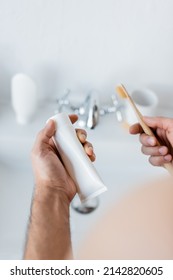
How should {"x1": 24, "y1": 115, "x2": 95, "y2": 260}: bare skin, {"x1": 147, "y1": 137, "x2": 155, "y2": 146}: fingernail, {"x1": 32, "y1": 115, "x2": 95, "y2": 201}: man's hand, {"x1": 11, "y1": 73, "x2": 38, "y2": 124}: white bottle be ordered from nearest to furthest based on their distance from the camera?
{"x1": 24, "y1": 115, "x2": 95, "y2": 260}: bare skin, {"x1": 32, "y1": 115, "x2": 95, "y2": 201}: man's hand, {"x1": 147, "y1": 137, "x2": 155, "y2": 146}: fingernail, {"x1": 11, "y1": 73, "x2": 38, "y2": 124}: white bottle

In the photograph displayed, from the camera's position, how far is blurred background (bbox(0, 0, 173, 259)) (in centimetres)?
81

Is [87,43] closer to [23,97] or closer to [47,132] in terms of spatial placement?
[23,97]

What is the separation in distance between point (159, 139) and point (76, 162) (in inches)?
9.9

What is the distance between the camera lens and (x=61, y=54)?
87cm

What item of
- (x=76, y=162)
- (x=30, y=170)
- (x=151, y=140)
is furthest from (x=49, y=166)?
(x=30, y=170)

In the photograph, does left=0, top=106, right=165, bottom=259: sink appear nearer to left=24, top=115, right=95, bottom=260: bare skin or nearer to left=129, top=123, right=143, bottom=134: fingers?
left=129, top=123, right=143, bottom=134: fingers

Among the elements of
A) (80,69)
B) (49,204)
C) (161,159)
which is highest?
(80,69)

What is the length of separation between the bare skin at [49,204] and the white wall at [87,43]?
23 cm

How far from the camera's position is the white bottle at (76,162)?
0.61m

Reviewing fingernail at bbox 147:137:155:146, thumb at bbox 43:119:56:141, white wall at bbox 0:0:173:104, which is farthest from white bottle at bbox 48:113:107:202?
white wall at bbox 0:0:173:104

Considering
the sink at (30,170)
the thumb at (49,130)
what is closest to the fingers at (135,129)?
the sink at (30,170)

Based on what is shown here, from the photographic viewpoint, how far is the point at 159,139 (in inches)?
31.3
